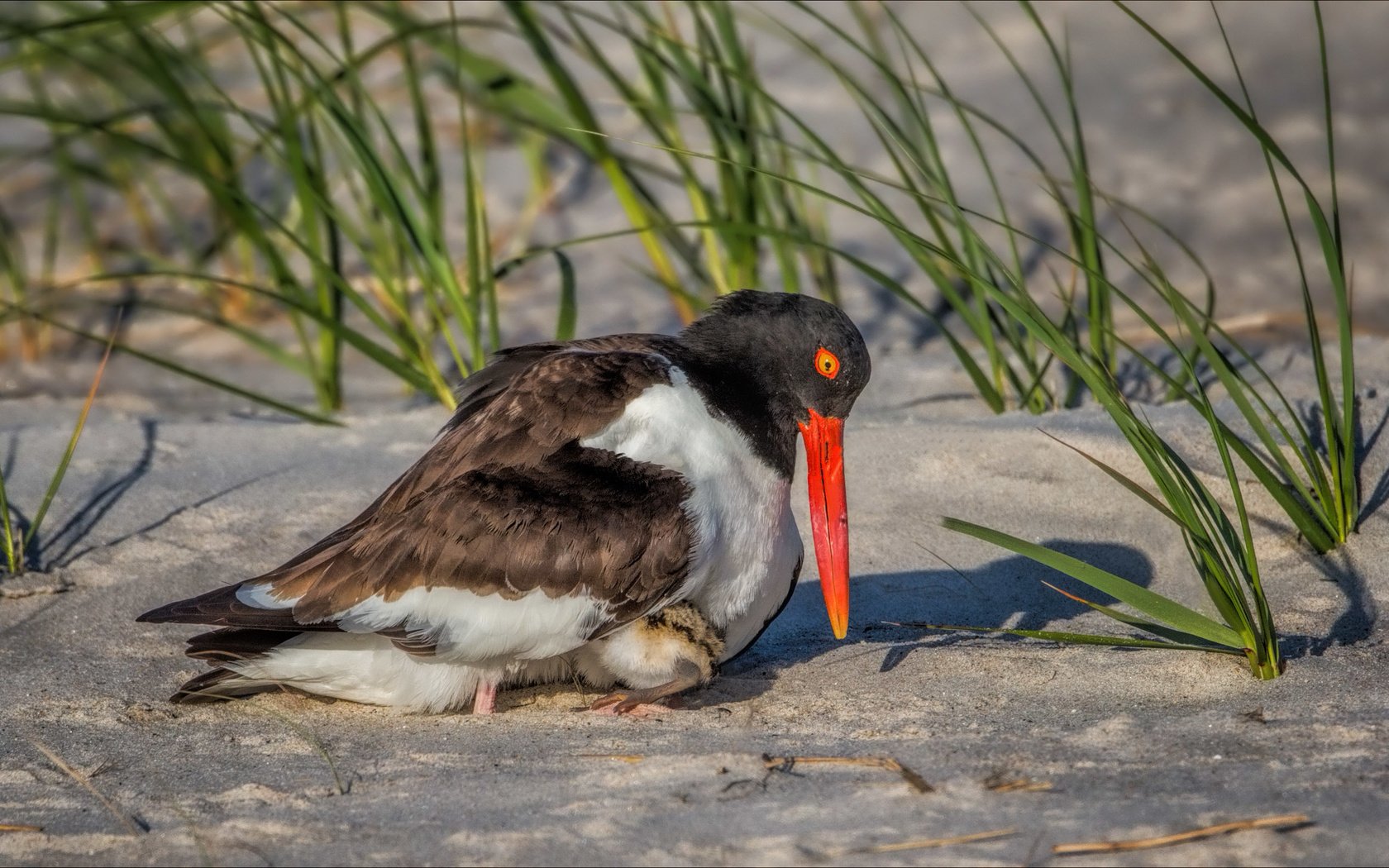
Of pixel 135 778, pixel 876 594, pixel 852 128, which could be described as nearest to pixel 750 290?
pixel 876 594

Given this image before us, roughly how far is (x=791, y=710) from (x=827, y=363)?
2.74ft

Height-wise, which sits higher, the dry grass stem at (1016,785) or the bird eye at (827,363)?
the bird eye at (827,363)

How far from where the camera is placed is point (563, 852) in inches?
96.7

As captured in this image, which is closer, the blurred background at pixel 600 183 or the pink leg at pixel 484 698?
the pink leg at pixel 484 698

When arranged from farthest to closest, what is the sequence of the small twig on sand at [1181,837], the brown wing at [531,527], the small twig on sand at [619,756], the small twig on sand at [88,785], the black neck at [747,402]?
the black neck at [747,402] → the brown wing at [531,527] → the small twig on sand at [619,756] → the small twig on sand at [88,785] → the small twig on sand at [1181,837]

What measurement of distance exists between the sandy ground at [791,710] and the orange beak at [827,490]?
27 cm

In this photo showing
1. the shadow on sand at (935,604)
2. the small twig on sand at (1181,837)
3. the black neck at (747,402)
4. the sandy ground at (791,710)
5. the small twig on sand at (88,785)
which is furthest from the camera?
the shadow on sand at (935,604)

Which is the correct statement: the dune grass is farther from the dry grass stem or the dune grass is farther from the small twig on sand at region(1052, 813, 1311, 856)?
the small twig on sand at region(1052, 813, 1311, 856)

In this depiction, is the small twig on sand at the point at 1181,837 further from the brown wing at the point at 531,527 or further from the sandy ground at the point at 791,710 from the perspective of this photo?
the brown wing at the point at 531,527

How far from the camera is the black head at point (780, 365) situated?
3.43 m

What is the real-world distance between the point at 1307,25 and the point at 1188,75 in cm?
69

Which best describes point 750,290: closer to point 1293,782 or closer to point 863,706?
point 863,706

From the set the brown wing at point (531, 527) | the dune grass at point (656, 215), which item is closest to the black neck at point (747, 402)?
the brown wing at point (531, 527)

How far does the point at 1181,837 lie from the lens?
7.68ft
